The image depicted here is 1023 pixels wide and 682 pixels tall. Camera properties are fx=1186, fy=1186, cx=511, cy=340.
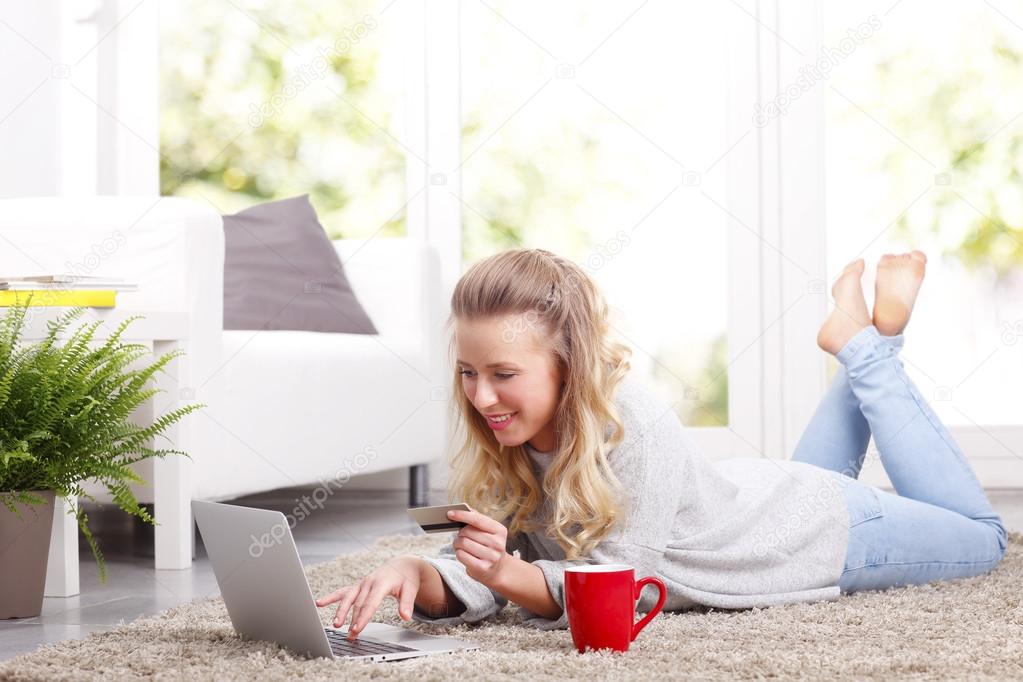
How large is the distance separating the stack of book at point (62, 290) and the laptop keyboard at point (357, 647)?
0.81 m

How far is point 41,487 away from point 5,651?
310 millimetres

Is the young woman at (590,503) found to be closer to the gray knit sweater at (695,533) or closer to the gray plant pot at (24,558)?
the gray knit sweater at (695,533)

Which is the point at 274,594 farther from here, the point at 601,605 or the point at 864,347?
the point at 864,347

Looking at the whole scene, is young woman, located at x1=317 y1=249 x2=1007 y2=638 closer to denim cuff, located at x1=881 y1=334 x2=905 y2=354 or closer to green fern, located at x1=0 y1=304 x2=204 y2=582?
denim cuff, located at x1=881 y1=334 x2=905 y2=354

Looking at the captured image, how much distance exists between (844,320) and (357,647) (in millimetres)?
986

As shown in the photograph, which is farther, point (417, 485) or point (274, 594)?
point (417, 485)

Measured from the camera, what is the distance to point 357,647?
3.89 feet

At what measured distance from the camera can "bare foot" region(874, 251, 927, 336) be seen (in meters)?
1.82

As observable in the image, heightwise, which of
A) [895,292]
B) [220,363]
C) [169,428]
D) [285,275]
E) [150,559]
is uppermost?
[285,275]

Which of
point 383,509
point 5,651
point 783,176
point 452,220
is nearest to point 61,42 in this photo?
point 452,220

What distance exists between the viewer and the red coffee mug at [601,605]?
1128 mm

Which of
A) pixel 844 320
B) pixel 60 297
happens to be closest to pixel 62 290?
pixel 60 297

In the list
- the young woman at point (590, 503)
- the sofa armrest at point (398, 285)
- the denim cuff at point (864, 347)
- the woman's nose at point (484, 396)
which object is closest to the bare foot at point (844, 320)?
the denim cuff at point (864, 347)

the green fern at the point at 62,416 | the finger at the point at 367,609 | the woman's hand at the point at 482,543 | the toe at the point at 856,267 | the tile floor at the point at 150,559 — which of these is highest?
the toe at the point at 856,267
